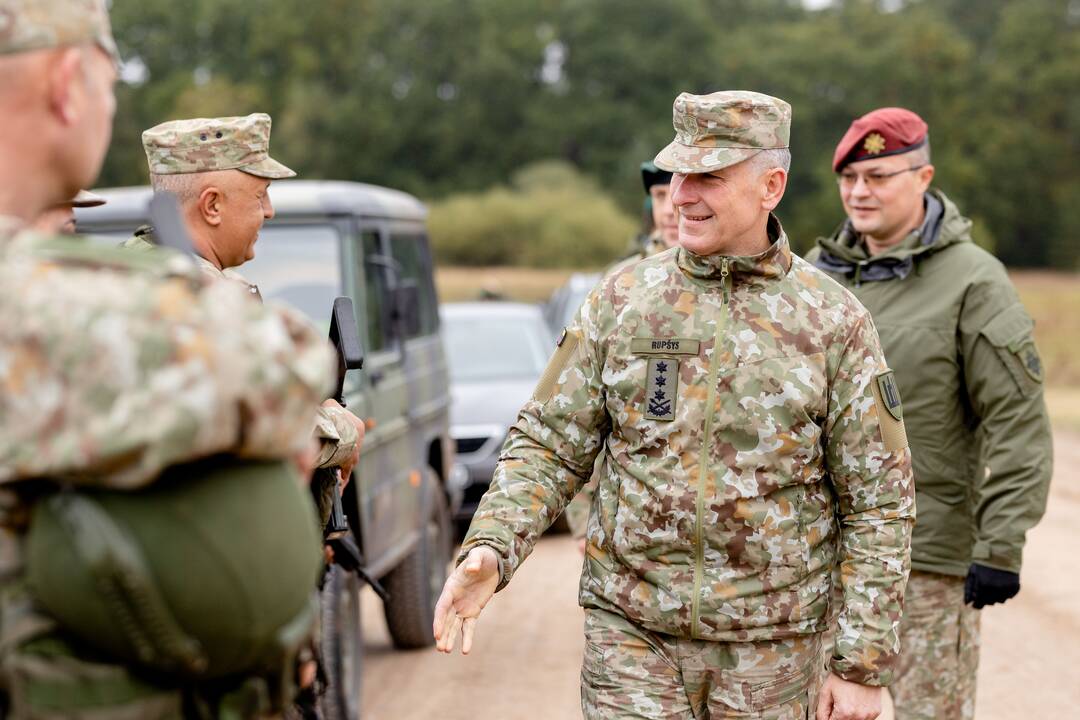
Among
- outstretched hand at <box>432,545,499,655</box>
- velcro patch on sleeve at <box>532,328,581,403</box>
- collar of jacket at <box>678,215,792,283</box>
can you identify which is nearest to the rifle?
velcro patch on sleeve at <box>532,328,581,403</box>

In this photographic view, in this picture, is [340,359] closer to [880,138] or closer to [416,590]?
[880,138]

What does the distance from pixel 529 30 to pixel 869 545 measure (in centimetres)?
7483

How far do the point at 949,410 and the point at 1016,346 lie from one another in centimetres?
31

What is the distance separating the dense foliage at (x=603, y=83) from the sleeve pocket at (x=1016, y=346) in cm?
5165

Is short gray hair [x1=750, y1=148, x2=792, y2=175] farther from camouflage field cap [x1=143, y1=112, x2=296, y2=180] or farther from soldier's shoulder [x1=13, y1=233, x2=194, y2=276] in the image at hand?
soldier's shoulder [x1=13, y1=233, x2=194, y2=276]

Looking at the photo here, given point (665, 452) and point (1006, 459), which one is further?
point (1006, 459)

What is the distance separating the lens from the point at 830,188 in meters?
63.0

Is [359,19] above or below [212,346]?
below

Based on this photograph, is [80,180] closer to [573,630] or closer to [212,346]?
[212,346]

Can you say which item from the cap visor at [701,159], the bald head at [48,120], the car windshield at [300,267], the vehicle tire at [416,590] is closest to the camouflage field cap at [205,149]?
the cap visor at [701,159]

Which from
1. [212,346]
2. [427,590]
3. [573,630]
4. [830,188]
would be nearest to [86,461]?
[212,346]

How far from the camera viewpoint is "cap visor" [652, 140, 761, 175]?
3.60m

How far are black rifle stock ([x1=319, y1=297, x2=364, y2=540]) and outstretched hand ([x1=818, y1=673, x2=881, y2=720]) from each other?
1.44m

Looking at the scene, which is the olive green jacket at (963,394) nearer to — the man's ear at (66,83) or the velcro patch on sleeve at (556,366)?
the velcro patch on sleeve at (556,366)
